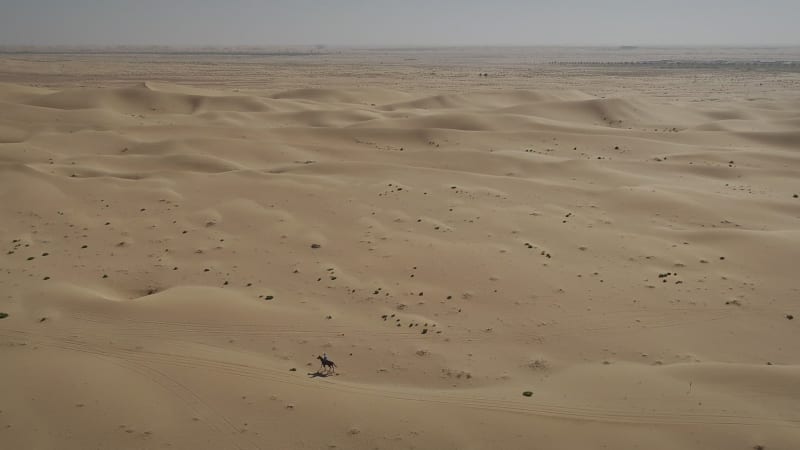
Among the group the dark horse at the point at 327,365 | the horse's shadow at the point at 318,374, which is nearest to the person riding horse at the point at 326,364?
the dark horse at the point at 327,365

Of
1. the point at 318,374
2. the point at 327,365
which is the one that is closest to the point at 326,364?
the point at 327,365

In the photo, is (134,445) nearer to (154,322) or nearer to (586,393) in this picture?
(154,322)

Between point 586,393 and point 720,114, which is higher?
point 720,114

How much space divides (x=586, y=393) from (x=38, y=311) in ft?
34.3

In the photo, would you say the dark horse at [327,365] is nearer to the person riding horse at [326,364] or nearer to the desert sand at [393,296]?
the person riding horse at [326,364]

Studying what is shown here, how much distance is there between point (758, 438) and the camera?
7234mm

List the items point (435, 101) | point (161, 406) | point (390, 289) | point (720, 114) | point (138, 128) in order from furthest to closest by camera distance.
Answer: point (435, 101), point (720, 114), point (138, 128), point (390, 289), point (161, 406)

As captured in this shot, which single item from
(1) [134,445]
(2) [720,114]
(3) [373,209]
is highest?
(2) [720,114]

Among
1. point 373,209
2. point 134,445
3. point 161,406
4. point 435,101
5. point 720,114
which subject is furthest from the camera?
point 435,101

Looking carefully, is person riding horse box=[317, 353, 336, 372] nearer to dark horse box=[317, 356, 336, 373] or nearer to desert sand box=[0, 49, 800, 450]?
dark horse box=[317, 356, 336, 373]

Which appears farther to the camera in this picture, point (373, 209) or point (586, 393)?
point (373, 209)

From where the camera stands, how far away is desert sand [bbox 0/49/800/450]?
25.1 feet

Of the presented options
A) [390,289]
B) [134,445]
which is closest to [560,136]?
[390,289]

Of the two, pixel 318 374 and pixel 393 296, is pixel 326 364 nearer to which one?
pixel 318 374
